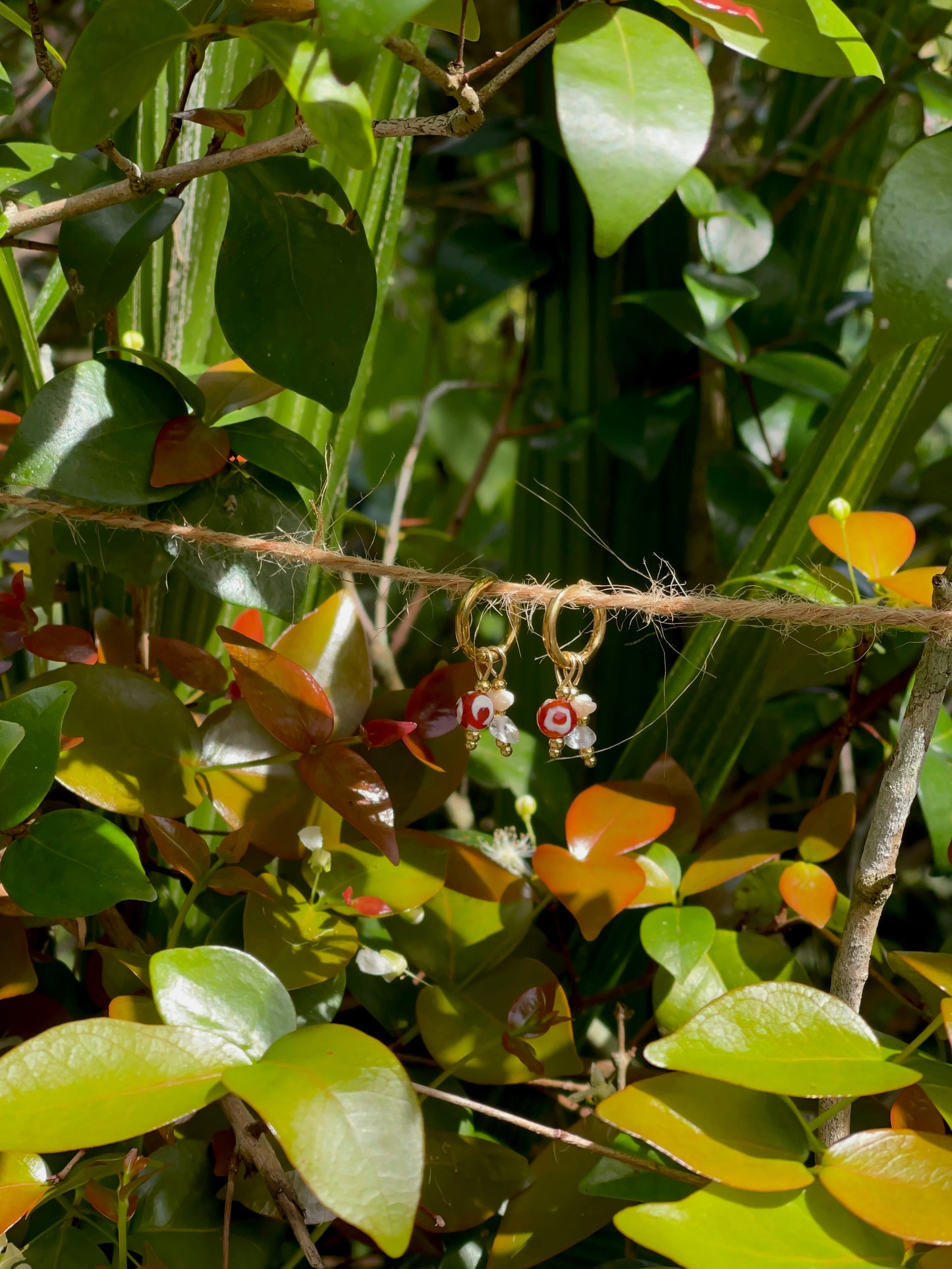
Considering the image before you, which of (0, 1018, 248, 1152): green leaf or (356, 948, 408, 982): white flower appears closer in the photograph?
(0, 1018, 248, 1152): green leaf

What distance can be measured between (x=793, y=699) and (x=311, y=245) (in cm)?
44

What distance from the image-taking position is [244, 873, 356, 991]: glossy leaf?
0.38 meters

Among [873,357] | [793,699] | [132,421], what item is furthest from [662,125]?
[793,699]

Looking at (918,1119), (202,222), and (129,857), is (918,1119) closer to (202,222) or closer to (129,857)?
(129,857)

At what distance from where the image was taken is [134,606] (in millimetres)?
484

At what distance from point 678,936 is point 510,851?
110 mm

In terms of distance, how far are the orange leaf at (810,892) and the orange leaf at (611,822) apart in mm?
57

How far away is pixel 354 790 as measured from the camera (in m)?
0.38

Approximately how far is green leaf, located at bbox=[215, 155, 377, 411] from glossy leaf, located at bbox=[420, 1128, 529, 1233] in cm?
30

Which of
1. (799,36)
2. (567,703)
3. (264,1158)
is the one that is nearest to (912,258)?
(799,36)

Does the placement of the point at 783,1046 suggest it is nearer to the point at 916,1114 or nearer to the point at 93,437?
the point at 916,1114

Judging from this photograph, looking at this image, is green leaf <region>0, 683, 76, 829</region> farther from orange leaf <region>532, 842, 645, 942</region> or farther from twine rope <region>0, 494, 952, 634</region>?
orange leaf <region>532, 842, 645, 942</region>

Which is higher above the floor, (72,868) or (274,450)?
(274,450)

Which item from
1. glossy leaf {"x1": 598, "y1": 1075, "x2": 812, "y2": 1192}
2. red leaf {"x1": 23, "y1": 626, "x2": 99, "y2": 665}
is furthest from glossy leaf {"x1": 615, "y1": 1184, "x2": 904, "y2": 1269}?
red leaf {"x1": 23, "y1": 626, "x2": 99, "y2": 665}
